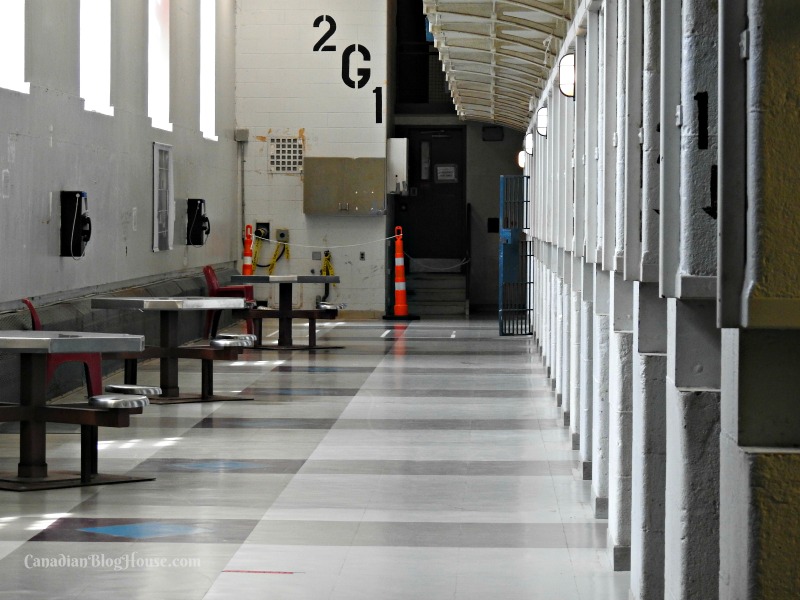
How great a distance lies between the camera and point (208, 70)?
18.1m

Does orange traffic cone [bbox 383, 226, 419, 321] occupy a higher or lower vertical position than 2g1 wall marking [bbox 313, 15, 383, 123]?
lower

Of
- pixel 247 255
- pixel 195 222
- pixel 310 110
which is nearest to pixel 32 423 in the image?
pixel 195 222

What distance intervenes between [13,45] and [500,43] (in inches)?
168

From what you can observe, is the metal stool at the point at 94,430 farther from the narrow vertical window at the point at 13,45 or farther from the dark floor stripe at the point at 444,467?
the narrow vertical window at the point at 13,45

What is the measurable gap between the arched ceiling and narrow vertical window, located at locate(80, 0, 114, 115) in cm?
315

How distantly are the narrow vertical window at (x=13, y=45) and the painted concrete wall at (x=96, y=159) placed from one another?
0.33ft

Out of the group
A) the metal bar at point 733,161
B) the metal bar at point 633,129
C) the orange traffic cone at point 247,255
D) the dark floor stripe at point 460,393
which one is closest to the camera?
the metal bar at point 733,161

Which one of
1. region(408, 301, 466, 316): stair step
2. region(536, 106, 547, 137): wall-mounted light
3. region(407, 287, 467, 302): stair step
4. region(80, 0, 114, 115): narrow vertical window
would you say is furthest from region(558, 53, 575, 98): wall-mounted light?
region(407, 287, 467, 302): stair step

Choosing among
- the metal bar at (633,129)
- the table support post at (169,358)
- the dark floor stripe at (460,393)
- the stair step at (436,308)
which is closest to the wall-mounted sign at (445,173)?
the stair step at (436,308)

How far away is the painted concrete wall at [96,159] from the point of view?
994 cm

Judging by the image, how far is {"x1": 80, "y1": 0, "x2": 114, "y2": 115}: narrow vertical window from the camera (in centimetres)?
1228

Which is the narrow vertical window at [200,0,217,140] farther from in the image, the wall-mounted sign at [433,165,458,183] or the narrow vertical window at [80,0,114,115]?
the wall-mounted sign at [433,165,458,183]

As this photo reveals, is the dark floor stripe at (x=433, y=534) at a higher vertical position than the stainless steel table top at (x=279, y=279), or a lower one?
lower

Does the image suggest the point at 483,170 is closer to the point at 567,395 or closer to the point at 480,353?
the point at 480,353
